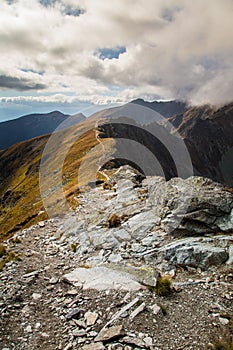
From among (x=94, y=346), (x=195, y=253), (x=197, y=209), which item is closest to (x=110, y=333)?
(x=94, y=346)

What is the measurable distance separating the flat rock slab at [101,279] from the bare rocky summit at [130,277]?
0.05 meters

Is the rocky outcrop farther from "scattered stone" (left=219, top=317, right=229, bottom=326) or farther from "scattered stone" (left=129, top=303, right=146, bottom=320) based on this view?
"scattered stone" (left=129, top=303, right=146, bottom=320)

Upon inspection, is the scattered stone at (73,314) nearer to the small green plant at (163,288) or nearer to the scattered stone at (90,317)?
the scattered stone at (90,317)

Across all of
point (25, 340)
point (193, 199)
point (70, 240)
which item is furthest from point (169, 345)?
point (70, 240)

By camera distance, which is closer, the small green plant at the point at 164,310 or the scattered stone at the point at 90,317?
the scattered stone at the point at 90,317

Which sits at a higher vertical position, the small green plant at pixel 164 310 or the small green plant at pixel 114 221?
the small green plant at pixel 114 221

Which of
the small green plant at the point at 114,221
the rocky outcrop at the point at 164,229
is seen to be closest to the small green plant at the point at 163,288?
the rocky outcrop at the point at 164,229

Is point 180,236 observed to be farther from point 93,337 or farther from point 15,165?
point 15,165

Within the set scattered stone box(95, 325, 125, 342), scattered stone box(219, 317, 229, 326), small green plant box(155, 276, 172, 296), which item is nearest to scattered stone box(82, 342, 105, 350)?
scattered stone box(95, 325, 125, 342)

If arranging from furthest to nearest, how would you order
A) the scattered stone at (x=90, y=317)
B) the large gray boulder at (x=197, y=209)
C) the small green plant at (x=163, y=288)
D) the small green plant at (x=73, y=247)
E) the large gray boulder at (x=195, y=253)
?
the small green plant at (x=73, y=247) → the large gray boulder at (x=197, y=209) → the large gray boulder at (x=195, y=253) → the small green plant at (x=163, y=288) → the scattered stone at (x=90, y=317)

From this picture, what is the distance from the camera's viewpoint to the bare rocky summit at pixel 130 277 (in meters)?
9.02

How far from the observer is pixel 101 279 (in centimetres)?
1245

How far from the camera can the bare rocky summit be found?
9016 millimetres

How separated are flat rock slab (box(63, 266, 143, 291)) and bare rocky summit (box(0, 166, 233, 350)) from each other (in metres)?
0.05
